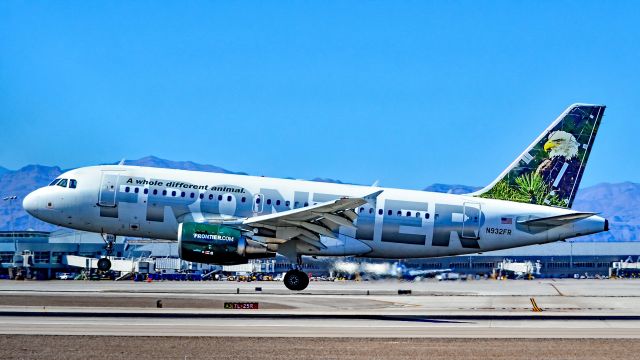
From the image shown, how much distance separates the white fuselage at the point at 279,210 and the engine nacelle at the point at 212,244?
263 centimetres

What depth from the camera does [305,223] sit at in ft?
144

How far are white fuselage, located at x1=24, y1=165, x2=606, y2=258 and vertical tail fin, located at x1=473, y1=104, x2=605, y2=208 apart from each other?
1455 millimetres

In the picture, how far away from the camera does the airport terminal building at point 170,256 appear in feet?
331

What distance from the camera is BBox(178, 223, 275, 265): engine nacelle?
4203 cm

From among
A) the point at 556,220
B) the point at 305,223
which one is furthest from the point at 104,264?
the point at 556,220

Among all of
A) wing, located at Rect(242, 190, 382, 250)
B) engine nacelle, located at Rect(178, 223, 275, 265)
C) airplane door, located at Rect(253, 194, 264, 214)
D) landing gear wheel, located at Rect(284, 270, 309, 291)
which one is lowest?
landing gear wheel, located at Rect(284, 270, 309, 291)

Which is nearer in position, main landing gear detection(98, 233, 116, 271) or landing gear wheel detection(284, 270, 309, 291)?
landing gear wheel detection(284, 270, 309, 291)

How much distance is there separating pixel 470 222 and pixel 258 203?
36.6 feet

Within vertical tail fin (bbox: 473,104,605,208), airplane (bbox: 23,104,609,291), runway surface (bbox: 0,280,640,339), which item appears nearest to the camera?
runway surface (bbox: 0,280,640,339)

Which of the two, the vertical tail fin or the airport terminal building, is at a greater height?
the vertical tail fin

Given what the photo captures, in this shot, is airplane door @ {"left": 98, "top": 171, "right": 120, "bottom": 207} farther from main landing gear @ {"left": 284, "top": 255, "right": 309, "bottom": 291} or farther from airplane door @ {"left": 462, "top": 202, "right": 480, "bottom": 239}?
airplane door @ {"left": 462, "top": 202, "right": 480, "bottom": 239}

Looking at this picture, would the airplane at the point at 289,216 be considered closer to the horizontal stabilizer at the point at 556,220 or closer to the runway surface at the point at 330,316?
the horizontal stabilizer at the point at 556,220

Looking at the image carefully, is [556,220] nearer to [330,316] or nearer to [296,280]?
[296,280]

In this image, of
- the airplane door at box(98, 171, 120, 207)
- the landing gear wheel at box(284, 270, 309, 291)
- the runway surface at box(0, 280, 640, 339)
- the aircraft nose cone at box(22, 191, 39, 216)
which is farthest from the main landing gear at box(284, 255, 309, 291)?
the aircraft nose cone at box(22, 191, 39, 216)
